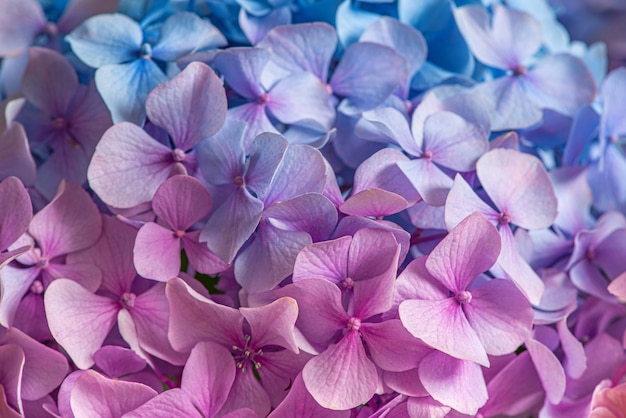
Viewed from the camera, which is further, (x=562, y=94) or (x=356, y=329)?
(x=562, y=94)

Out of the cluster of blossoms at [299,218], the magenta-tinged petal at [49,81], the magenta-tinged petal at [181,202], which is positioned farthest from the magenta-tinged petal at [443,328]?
the magenta-tinged petal at [49,81]

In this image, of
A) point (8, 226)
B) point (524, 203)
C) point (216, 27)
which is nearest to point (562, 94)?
point (524, 203)

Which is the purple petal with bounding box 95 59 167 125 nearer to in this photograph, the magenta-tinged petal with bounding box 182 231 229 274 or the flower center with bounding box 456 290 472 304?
the magenta-tinged petal with bounding box 182 231 229 274

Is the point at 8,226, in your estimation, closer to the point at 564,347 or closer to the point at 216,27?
the point at 216,27

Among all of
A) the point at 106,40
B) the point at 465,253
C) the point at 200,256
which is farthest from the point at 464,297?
the point at 106,40

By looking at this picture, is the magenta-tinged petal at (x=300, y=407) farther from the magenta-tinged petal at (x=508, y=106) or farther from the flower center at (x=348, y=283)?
the magenta-tinged petal at (x=508, y=106)

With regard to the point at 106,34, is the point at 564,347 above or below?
below
